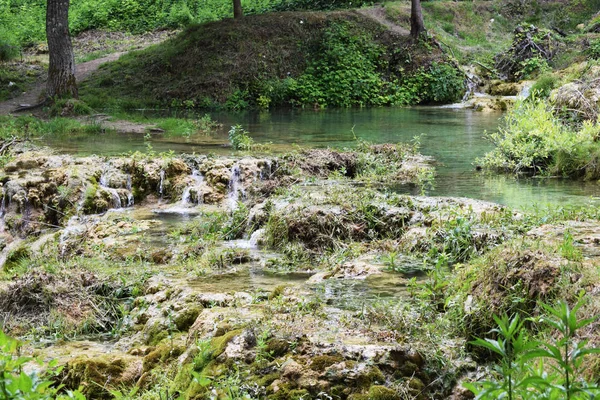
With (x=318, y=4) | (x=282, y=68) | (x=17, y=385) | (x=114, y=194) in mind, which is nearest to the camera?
(x=17, y=385)

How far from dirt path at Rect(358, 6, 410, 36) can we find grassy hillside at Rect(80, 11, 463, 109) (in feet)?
1.77

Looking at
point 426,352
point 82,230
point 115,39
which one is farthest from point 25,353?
point 115,39

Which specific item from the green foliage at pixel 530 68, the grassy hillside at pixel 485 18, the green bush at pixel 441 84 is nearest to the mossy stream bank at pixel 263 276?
the green bush at pixel 441 84

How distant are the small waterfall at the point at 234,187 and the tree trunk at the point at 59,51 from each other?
9444 mm

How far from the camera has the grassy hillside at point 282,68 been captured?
76.2ft

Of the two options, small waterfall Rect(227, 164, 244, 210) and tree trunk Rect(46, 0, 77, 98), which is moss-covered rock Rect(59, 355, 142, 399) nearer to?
small waterfall Rect(227, 164, 244, 210)

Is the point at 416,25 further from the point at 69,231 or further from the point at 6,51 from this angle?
the point at 69,231

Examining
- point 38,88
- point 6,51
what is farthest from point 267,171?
point 6,51

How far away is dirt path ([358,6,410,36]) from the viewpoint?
27.1 m

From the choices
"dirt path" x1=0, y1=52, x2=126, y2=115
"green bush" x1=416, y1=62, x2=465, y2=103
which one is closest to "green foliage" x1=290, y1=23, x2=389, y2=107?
"green bush" x1=416, y1=62, x2=465, y2=103

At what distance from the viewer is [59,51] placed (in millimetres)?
18031

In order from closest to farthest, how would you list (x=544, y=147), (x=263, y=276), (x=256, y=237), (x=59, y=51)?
(x=263, y=276)
(x=256, y=237)
(x=544, y=147)
(x=59, y=51)

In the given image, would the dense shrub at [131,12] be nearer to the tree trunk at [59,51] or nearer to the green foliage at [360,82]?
the green foliage at [360,82]

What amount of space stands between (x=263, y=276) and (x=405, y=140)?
8605 millimetres
